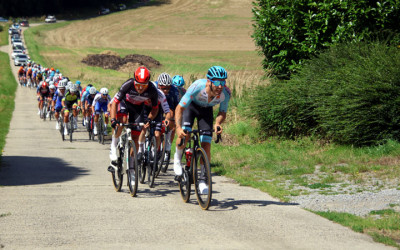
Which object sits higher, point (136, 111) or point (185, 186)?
point (136, 111)

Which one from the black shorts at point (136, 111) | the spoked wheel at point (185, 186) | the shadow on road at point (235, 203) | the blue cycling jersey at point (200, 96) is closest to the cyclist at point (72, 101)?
the black shorts at point (136, 111)

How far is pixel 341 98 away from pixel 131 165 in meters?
6.08

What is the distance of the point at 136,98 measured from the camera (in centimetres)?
1052

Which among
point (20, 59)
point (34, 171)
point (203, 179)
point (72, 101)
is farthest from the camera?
point (20, 59)

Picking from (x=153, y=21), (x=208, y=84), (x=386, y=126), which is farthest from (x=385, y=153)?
(x=153, y=21)

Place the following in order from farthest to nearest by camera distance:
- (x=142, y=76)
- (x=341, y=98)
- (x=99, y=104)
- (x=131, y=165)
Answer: (x=99, y=104) < (x=341, y=98) < (x=142, y=76) < (x=131, y=165)

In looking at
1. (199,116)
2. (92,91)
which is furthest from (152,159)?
(92,91)

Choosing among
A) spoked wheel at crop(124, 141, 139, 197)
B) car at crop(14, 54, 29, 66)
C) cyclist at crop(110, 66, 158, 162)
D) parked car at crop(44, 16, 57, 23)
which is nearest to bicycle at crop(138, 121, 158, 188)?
cyclist at crop(110, 66, 158, 162)

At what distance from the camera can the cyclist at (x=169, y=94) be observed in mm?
11945

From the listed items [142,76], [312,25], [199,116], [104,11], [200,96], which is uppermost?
[312,25]

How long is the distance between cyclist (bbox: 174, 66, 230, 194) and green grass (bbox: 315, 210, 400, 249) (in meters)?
1.86

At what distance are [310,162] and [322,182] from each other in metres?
2.01

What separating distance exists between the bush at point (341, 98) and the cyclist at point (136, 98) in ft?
16.1

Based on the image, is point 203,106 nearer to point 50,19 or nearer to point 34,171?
point 34,171
